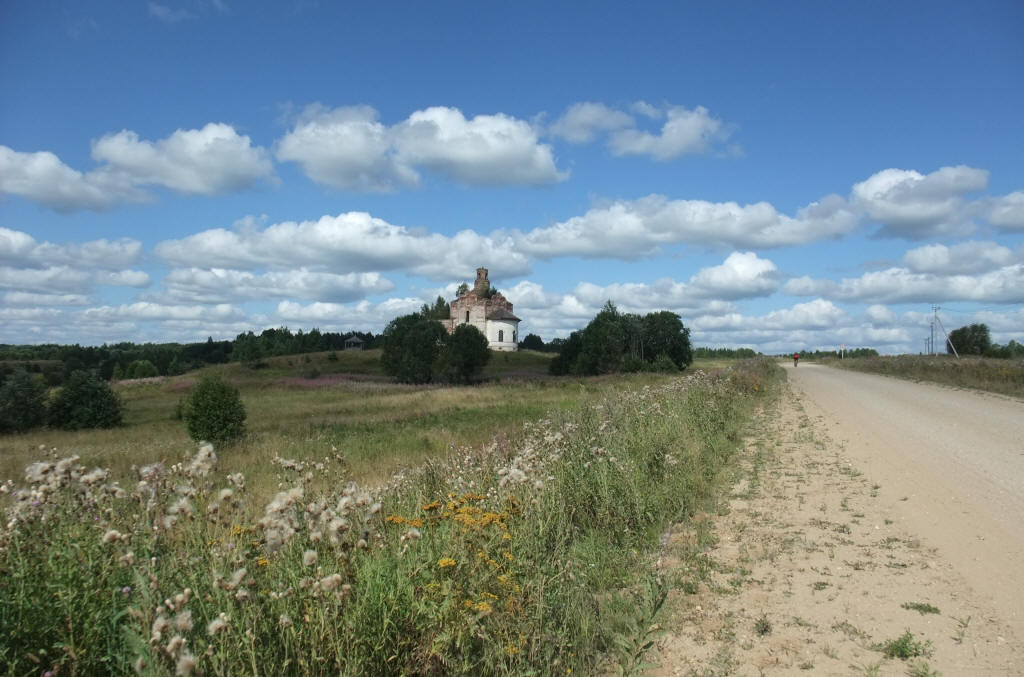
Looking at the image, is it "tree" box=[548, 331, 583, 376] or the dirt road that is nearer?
the dirt road

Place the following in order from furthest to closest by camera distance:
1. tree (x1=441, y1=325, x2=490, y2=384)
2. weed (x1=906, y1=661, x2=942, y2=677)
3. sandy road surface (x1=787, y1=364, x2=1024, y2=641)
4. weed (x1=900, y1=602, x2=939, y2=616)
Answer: tree (x1=441, y1=325, x2=490, y2=384), sandy road surface (x1=787, y1=364, x2=1024, y2=641), weed (x1=900, y1=602, x2=939, y2=616), weed (x1=906, y1=661, x2=942, y2=677)

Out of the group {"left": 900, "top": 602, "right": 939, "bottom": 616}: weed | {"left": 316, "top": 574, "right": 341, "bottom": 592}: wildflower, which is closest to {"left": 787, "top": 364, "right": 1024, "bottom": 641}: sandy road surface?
{"left": 900, "top": 602, "right": 939, "bottom": 616}: weed

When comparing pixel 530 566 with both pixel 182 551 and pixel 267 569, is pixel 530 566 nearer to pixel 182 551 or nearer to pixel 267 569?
pixel 267 569

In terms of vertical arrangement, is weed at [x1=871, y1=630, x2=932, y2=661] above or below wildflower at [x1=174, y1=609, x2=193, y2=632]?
below

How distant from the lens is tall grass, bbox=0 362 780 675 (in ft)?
8.61

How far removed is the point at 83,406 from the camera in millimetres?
29703

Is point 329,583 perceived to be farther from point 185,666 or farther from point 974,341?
point 974,341

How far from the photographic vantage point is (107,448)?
20.2m

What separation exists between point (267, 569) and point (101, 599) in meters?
0.74

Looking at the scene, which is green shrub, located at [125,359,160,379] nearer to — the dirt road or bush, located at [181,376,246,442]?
bush, located at [181,376,246,442]

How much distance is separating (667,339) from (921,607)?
64.8 metres

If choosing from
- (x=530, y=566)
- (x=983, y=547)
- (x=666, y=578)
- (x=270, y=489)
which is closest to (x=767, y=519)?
(x=983, y=547)

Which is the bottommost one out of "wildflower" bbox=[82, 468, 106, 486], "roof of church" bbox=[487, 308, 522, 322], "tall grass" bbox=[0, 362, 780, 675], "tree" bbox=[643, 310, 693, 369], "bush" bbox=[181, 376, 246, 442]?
"bush" bbox=[181, 376, 246, 442]

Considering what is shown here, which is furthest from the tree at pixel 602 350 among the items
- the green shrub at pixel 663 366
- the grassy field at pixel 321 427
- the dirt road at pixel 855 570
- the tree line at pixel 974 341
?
the dirt road at pixel 855 570
